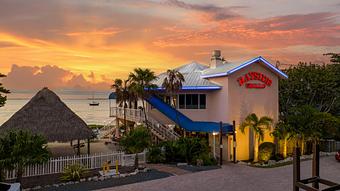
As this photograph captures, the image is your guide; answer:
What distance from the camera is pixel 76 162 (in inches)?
864

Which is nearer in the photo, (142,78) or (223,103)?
(142,78)

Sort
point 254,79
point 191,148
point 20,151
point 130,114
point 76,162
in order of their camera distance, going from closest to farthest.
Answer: point 20,151 → point 76,162 → point 191,148 → point 254,79 → point 130,114

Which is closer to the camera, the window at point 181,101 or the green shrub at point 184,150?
the green shrub at point 184,150

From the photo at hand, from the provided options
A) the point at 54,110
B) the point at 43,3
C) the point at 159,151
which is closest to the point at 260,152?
the point at 159,151

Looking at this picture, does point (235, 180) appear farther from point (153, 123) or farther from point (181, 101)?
point (181, 101)

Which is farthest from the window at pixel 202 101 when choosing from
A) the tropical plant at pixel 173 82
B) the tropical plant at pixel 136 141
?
the tropical plant at pixel 136 141

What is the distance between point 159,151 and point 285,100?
18440mm

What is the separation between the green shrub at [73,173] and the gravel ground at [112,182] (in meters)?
0.67

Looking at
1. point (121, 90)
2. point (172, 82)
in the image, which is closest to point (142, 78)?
point (172, 82)

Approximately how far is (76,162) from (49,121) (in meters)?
4.17

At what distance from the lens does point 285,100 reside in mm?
37938

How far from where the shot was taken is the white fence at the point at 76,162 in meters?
20.3

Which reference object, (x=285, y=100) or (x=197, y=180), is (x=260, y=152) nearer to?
(x=197, y=180)

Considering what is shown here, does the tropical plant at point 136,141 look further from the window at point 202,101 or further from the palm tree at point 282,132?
the palm tree at point 282,132
